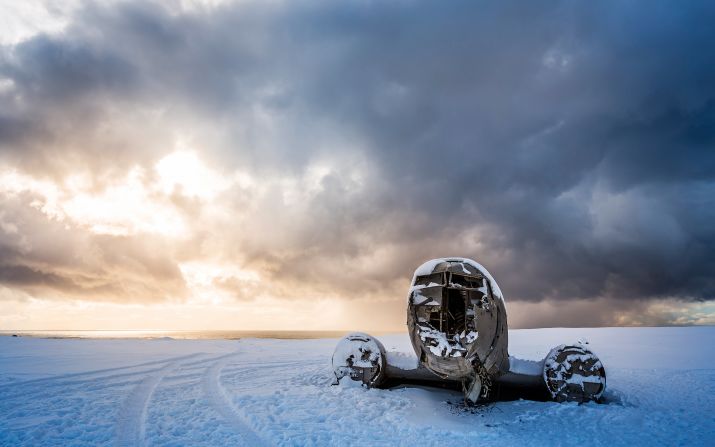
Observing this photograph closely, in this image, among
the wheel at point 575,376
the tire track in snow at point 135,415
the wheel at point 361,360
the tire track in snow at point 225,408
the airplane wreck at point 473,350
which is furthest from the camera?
the wheel at point 361,360

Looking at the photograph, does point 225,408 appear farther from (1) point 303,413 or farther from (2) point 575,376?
(2) point 575,376

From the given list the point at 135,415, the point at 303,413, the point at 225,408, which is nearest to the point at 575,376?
the point at 303,413

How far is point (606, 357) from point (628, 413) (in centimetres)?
1170

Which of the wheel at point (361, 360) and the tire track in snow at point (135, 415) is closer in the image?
the tire track in snow at point (135, 415)

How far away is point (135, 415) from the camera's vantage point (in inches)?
316

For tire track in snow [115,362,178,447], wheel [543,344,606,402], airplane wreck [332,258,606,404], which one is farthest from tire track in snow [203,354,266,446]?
wheel [543,344,606,402]

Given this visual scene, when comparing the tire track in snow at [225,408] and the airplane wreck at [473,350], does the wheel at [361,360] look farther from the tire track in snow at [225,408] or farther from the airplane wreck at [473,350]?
the tire track in snow at [225,408]

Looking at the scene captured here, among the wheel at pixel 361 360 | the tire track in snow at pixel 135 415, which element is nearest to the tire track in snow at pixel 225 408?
the tire track in snow at pixel 135 415

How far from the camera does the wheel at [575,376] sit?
9.03 metres

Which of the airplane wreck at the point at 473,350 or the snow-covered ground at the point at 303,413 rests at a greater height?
the airplane wreck at the point at 473,350

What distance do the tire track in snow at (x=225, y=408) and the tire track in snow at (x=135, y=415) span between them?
1472mm

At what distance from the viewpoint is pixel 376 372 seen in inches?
412

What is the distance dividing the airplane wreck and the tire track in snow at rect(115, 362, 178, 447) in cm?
554

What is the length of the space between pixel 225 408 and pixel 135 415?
185 centimetres
